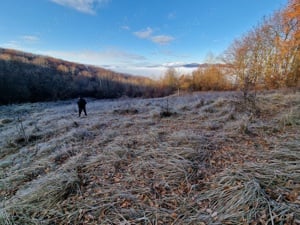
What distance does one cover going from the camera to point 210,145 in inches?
128

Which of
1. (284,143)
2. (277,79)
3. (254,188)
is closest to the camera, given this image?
(254,188)

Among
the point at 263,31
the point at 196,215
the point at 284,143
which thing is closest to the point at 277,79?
the point at 263,31

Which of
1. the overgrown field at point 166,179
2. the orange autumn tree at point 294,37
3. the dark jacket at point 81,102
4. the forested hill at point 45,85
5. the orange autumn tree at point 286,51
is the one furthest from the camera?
the forested hill at point 45,85

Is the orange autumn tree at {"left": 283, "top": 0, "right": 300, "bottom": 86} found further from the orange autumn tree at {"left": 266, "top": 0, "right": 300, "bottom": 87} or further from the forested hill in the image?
the forested hill

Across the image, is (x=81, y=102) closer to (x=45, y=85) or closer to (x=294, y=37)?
(x=294, y=37)

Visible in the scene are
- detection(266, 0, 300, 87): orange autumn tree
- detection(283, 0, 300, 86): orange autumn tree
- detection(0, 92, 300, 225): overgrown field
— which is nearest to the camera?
detection(0, 92, 300, 225): overgrown field

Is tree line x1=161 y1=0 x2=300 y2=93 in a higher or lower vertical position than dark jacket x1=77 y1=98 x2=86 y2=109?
higher

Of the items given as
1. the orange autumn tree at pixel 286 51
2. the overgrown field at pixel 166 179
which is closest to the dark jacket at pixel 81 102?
the overgrown field at pixel 166 179

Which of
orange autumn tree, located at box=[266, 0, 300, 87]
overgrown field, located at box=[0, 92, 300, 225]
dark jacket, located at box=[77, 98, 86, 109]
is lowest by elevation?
overgrown field, located at box=[0, 92, 300, 225]

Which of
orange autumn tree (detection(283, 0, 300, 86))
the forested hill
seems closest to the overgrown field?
orange autumn tree (detection(283, 0, 300, 86))

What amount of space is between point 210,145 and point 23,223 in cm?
304

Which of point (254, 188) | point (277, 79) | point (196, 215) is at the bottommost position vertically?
point (196, 215)

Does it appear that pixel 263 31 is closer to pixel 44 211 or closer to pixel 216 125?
pixel 216 125

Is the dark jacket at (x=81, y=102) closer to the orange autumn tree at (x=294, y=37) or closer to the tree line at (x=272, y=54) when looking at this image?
the tree line at (x=272, y=54)
